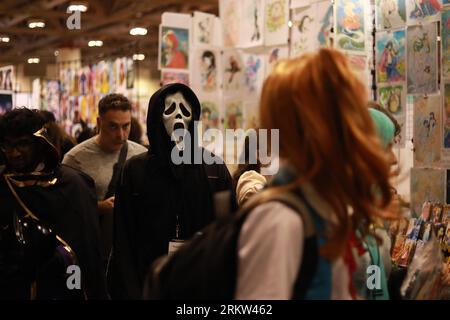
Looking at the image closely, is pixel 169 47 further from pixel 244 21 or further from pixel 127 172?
pixel 127 172

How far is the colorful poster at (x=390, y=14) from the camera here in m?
4.07

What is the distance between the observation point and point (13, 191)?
9.29ft

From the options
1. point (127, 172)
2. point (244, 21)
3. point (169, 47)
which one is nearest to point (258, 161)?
point (127, 172)

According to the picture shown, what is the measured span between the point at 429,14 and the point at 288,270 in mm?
2874

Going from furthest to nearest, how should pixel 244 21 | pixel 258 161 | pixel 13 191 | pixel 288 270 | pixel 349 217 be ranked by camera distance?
pixel 244 21 < pixel 258 161 < pixel 13 191 < pixel 349 217 < pixel 288 270

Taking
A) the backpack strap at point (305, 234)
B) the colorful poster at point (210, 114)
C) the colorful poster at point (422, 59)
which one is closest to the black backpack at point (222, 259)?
the backpack strap at point (305, 234)

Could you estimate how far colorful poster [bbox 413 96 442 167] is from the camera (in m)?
3.91

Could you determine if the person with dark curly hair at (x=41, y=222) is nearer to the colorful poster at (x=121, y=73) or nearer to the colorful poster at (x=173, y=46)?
the colorful poster at (x=173, y=46)

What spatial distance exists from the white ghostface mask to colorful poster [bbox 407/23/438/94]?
4.94 ft

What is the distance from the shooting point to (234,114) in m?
6.43

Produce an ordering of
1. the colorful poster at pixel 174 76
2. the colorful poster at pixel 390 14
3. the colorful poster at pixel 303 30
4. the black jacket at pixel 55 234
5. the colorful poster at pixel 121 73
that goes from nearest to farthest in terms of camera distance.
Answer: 1. the black jacket at pixel 55 234
2. the colorful poster at pixel 390 14
3. the colorful poster at pixel 303 30
4. the colorful poster at pixel 174 76
5. the colorful poster at pixel 121 73

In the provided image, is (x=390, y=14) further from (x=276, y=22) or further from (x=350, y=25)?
(x=276, y=22)

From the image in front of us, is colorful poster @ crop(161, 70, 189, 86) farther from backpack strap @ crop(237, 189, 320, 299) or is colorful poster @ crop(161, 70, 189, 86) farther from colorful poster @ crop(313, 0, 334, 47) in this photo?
backpack strap @ crop(237, 189, 320, 299)

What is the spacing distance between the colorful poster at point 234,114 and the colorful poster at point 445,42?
2.69 m
